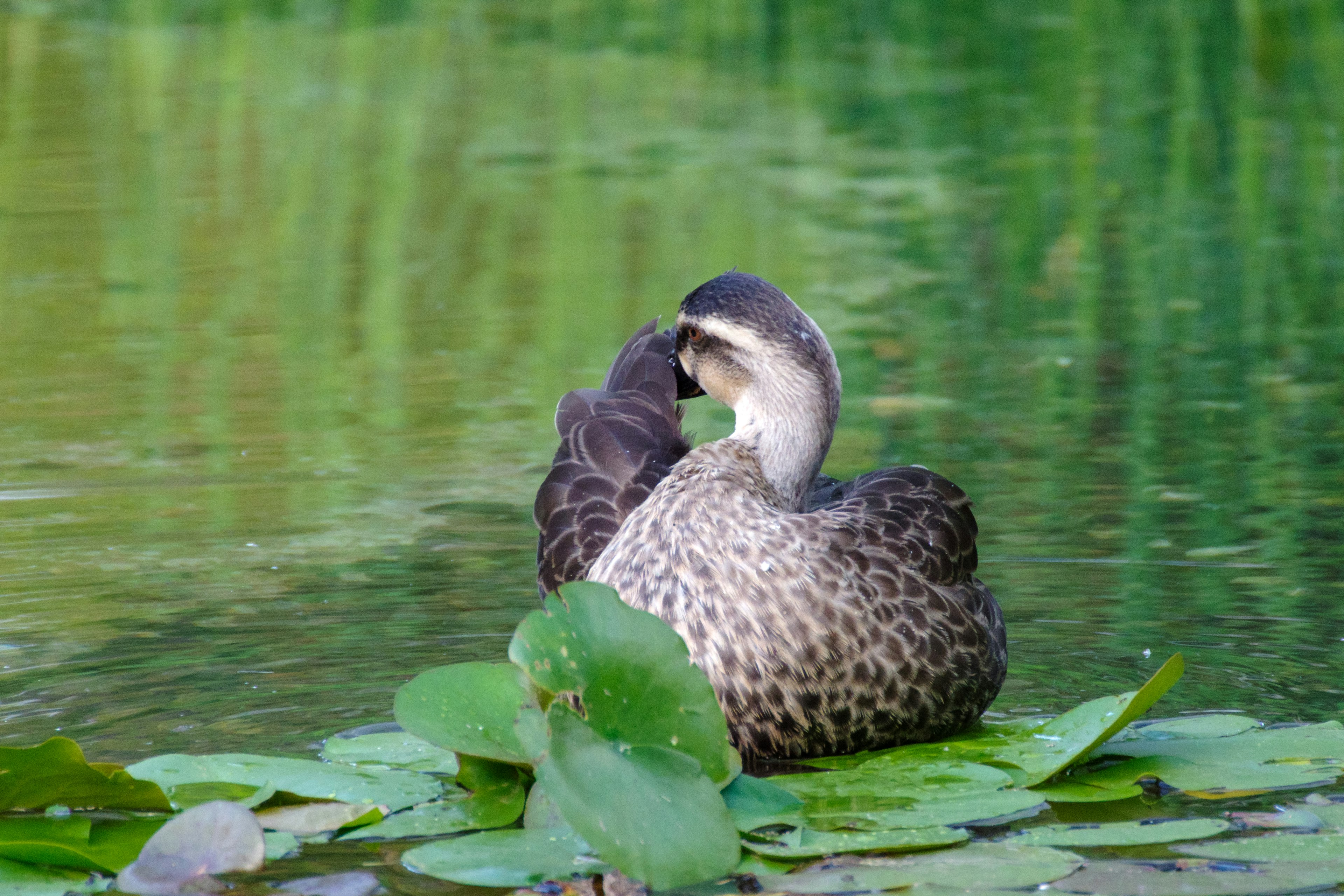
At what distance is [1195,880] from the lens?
3.09 m

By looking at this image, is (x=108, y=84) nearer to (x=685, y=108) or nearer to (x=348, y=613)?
(x=685, y=108)

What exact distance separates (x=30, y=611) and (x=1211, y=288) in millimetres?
5955

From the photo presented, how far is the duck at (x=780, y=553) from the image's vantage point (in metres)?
3.87

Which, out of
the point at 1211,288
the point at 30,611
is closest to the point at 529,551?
the point at 30,611

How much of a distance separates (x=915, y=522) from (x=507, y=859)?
136 cm

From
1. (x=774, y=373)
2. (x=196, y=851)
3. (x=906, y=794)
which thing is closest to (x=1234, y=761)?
(x=906, y=794)

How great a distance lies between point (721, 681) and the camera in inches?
152

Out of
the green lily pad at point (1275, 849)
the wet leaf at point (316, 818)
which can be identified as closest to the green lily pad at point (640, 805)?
the wet leaf at point (316, 818)

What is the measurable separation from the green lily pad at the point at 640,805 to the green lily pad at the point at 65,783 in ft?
Result: 2.40

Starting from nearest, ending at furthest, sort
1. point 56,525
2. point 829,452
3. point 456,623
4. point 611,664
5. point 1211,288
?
point 611,664 < point 456,623 < point 56,525 < point 829,452 < point 1211,288

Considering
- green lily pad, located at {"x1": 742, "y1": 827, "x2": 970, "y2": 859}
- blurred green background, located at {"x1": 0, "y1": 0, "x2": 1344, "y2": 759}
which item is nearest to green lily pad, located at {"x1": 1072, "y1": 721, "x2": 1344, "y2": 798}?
blurred green background, located at {"x1": 0, "y1": 0, "x2": 1344, "y2": 759}

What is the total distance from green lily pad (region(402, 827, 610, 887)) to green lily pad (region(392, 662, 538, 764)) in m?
0.24

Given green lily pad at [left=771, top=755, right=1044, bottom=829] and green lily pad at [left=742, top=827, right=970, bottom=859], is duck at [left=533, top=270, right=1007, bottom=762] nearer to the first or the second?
green lily pad at [left=771, top=755, right=1044, bottom=829]

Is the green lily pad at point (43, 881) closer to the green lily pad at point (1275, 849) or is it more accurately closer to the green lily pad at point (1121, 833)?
the green lily pad at point (1121, 833)
